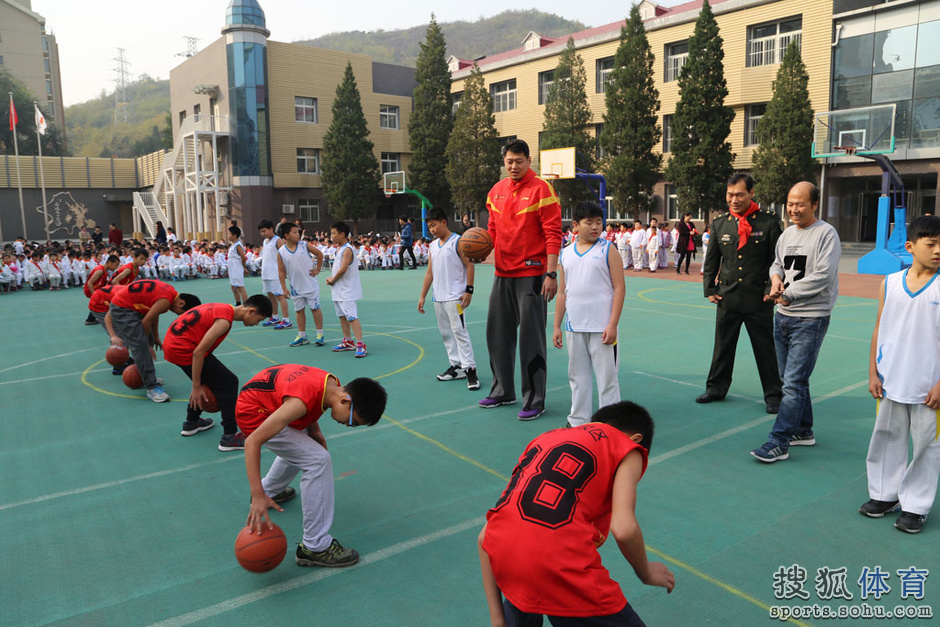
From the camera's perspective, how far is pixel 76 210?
155 feet

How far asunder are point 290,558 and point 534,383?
309 cm

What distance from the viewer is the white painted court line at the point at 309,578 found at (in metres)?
3.29

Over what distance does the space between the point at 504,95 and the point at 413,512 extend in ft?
123

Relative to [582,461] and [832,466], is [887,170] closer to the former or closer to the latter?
[832,466]

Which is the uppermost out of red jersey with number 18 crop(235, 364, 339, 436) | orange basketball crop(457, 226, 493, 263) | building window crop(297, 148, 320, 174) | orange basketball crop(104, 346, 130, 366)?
building window crop(297, 148, 320, 174)

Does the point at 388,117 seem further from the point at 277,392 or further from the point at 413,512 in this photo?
the point at 277,392

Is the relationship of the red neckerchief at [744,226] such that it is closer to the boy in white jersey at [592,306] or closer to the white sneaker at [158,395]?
the boy in white jersey at [592,306]

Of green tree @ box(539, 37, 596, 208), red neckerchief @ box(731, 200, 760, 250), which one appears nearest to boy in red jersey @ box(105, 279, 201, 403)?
red neckerchief @ box(731, 200, 760, 250)


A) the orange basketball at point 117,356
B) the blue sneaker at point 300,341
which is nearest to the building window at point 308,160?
the blue sneaker at point 300,341

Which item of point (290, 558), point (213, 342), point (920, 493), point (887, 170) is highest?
point (887, 170)

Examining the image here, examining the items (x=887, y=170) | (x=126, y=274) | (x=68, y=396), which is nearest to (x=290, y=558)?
(x=68, y=396)

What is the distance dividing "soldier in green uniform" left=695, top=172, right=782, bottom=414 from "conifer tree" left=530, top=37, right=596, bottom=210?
24.7 meters

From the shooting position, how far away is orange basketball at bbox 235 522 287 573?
3.51m

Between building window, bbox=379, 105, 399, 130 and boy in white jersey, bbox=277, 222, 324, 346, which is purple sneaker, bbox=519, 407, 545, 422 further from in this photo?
building window, bbox=379, 105, 399, 130
